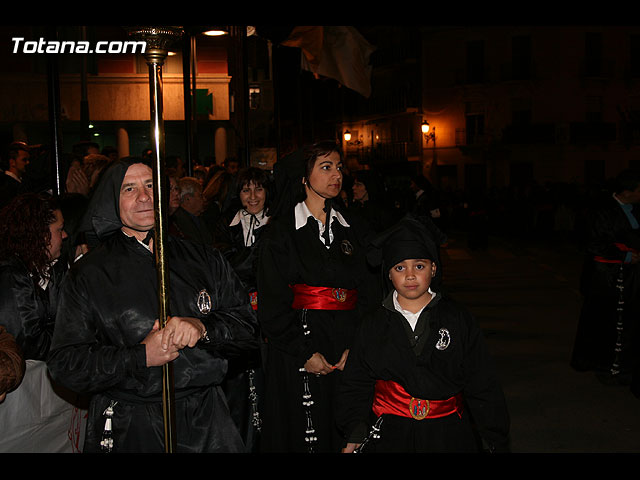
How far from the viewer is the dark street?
6.32 m

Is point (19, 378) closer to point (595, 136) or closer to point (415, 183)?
point (415, 183)

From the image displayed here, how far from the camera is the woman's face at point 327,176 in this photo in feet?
15.9

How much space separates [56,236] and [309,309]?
5.22 ft

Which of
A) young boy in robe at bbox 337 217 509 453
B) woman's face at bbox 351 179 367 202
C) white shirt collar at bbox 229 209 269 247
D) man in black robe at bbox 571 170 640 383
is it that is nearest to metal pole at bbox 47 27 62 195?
white shirt collar at bbox 229 209 269 247

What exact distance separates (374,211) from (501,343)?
315 centimetres

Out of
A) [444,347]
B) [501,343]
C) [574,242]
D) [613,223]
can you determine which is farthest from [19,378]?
[574,242]

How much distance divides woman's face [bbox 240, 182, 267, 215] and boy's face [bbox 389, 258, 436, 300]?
9.84 ft

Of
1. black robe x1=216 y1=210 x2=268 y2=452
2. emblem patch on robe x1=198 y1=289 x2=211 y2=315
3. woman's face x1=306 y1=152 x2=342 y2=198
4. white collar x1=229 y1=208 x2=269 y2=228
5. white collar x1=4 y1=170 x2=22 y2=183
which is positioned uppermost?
white collar x1=4 y1=170 x2=22 y2=183

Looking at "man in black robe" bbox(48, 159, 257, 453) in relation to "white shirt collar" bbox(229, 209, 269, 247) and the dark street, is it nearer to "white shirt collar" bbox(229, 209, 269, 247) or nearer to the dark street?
"white shirt collar" bbox(229, 209, 269, 247)

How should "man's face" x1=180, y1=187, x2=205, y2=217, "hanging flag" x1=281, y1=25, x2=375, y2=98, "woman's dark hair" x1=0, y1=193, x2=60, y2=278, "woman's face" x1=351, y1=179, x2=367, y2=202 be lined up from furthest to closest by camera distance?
"woman's face" x1=351, y1=179, x2=367, y2=202
"hanging flag" x1=281, y1=25, x2=375, y2=98
"man's face" x1=180, y1=187, x2=205, y2=217
"woman's dark hair" x1=0, y1=193, x2=60, y2=278

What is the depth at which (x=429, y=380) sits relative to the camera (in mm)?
3600

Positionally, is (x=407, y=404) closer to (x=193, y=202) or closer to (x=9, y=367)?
(x=9, y=367)

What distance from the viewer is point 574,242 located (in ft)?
85.3

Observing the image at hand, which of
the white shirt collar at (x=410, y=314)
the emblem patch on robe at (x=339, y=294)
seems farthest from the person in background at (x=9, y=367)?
the emblem patch on robe at (x=339, y=294)
